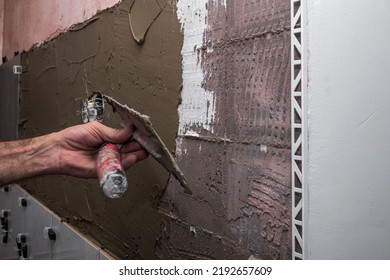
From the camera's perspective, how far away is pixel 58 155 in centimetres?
132

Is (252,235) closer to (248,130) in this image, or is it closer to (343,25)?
(248,130)

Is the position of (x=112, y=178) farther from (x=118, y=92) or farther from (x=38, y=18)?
(x=38, y=18)

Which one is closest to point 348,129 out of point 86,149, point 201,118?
point 201,118

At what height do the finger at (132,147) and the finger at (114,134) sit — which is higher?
the finger at (114,134)

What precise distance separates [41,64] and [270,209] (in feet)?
6.82

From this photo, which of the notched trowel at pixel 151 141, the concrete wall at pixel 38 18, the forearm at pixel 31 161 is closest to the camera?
the notched trowel at pixel 151 141

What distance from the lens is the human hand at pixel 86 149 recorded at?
1.25 meters

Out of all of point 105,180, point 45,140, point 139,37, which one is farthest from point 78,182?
point 105,180

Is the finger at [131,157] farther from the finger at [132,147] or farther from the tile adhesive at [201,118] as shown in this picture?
the tile adhesive at [201,118]

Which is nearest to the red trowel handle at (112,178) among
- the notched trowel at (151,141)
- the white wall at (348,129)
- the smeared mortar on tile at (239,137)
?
the notched trowel at (151,141)

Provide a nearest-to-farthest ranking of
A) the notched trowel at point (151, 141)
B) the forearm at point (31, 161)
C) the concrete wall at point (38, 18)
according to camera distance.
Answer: the notched trowel at point (151, 141) → the forearm at point (31, 161) → the concrete wall at point (38, 18)

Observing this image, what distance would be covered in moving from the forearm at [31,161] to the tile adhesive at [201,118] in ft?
1.08
